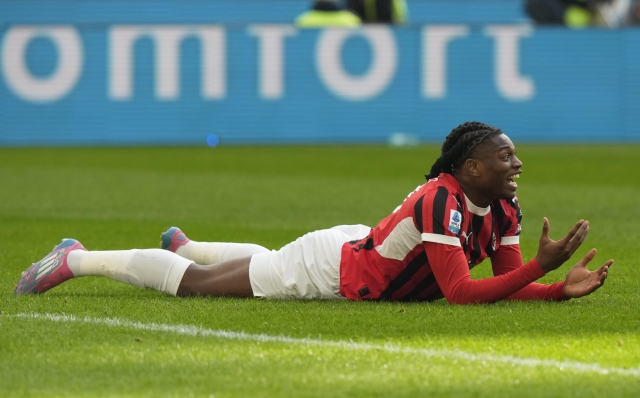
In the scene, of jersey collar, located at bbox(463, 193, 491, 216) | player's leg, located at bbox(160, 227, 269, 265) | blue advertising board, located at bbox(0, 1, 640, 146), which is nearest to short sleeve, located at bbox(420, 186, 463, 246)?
jersey collar, located at bbox(463, 193, 491, 216)

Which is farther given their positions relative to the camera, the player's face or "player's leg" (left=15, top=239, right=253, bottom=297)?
"player's leg" (left=15, top=239, right=253, bottom=297)

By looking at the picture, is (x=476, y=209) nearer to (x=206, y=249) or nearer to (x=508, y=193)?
(x=508, y=193)

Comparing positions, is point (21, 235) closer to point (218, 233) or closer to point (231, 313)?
point (218, 233)

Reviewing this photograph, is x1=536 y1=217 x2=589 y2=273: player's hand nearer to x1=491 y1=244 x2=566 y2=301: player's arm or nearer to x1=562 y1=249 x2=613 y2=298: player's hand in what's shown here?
x1=562 y1=249 x2=613 y2=298: player's hand

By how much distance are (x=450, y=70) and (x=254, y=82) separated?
282 cm

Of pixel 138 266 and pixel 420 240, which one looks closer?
pixel 420 240

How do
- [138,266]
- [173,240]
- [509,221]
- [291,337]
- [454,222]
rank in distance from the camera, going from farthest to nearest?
[173,240]
[138,266]
[509,221]
[454,222]
[291,337]

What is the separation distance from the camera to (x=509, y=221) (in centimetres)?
571

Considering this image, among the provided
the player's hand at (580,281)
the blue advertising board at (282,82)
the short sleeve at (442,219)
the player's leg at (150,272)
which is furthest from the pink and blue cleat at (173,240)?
the blue advertising board at (282,82)

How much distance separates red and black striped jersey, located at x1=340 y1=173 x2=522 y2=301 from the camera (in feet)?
17.5

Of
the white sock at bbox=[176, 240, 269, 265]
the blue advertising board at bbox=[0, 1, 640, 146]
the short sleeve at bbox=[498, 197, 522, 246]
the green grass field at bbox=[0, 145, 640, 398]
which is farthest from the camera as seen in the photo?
the blue advertising board at bbox=[0, 1, 640, 146]

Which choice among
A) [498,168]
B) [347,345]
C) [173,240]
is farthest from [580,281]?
[173,240]

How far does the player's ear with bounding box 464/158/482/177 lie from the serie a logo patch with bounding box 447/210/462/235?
0.71 ft

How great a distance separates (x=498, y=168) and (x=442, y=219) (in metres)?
0.33
